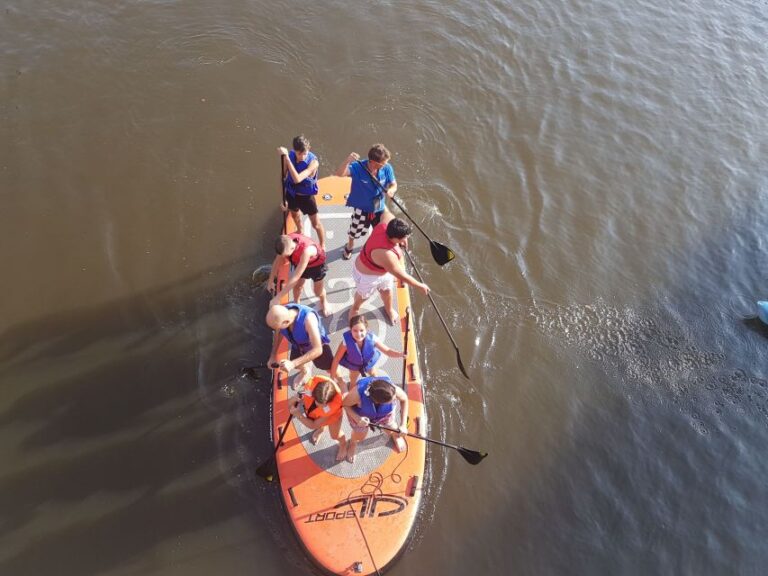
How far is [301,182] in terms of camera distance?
6.60 m

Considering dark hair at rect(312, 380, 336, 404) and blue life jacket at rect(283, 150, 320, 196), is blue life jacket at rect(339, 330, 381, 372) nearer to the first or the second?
dark hair at rect(312, 380, 336, 404)

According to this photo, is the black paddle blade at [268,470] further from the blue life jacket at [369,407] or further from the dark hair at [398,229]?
the dark hair at [398,229]

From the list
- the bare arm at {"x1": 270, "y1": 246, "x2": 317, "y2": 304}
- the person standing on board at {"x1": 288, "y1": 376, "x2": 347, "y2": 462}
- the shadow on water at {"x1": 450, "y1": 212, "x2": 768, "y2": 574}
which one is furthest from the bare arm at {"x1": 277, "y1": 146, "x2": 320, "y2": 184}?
Answer: the shadow on water at {"x1": 450, "y1": 212, "x2": 768, "y2": 574}

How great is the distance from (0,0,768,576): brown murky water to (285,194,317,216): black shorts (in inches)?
64.2

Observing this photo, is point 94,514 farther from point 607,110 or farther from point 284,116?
point 607,110

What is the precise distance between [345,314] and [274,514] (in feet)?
8.00

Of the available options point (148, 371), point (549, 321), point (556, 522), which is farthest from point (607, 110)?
point (148, 371)

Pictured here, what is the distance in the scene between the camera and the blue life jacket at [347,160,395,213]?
6.16 m

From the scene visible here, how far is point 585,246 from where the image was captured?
8.96 m

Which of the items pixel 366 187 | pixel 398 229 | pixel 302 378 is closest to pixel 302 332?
pixel 302 378

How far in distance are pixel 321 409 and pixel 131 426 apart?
2.82 metres

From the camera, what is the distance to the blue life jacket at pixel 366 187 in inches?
242

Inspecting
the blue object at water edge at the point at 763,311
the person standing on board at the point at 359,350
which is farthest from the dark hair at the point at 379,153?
the blue object at water edge at the point at 763,311

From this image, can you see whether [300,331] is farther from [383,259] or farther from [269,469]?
[269,469]
